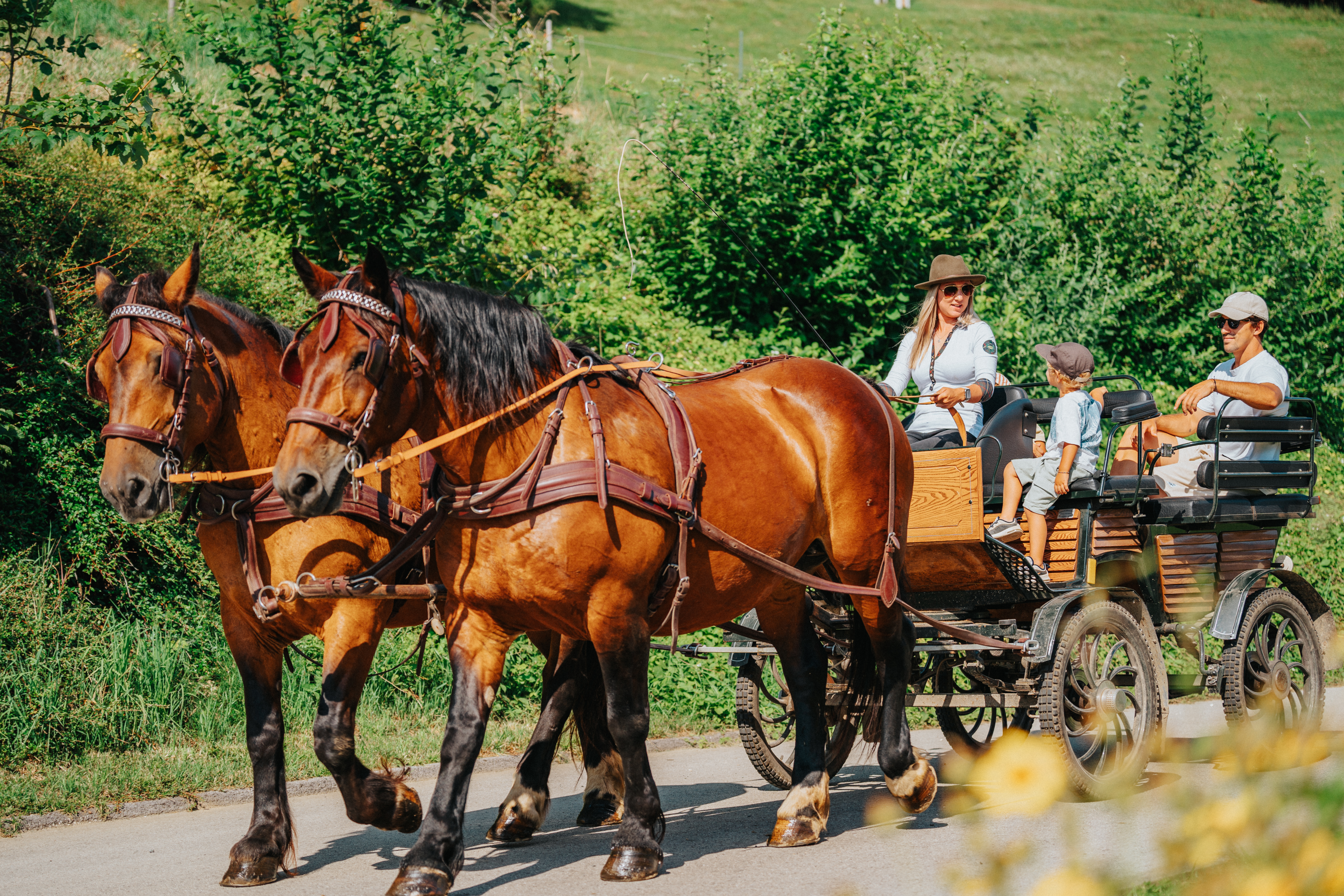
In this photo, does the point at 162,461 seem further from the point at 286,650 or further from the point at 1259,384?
the point at 1259,384

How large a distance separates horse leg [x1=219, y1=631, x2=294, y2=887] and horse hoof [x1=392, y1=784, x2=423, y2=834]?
Answer: 396 mm

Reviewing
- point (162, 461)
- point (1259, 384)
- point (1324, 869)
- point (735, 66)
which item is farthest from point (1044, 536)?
point (735, 66)

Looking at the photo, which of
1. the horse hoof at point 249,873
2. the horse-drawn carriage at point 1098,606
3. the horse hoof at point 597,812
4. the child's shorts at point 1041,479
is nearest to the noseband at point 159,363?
the horse hoof at point 249,873

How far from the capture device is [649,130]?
13.7 meters

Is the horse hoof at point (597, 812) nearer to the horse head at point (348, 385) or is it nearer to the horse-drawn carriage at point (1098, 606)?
the horse-drawn carriage at point (1098, 606)

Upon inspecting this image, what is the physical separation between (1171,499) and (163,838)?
5170 mm

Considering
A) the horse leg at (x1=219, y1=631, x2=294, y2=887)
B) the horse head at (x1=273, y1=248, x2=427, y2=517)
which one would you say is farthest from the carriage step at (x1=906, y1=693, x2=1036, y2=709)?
the horse head at (x1=273, y1=248, x2=427, y2=517)

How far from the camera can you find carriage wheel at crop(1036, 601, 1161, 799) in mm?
5496

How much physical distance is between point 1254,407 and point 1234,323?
0.55m

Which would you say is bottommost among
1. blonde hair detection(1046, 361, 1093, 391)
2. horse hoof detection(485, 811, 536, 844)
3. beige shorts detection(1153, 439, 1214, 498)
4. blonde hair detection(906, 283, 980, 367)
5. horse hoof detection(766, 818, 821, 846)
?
horse hoof detection(485, 811, 536, 844)

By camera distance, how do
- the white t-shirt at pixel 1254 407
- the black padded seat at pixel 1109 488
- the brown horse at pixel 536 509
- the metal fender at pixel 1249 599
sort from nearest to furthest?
the brown horse at pixel 536 509 → the black padded seat at pixel 1109 488 → the metal fender at pixel 1249 599 → the white t-shirt at pixel 1254 407

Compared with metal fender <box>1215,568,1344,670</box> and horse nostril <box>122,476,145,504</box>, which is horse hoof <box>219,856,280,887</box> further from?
metal fender <box>1215,568,1344,670</box>

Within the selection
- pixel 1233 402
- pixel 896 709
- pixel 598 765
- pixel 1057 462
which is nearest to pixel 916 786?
pixel 896 709

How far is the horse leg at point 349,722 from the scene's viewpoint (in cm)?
446
